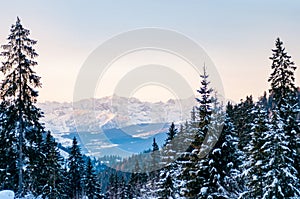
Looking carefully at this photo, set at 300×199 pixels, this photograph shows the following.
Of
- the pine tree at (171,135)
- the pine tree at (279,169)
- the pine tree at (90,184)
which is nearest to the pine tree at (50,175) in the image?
the pine tree at (90,184)

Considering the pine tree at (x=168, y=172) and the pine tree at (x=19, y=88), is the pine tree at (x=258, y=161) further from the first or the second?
the pine tree at (x=19, y=88)

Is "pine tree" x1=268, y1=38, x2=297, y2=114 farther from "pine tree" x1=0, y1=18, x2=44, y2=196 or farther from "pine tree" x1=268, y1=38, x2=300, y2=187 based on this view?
"pine tree" x1=0, y1=18, x2=44, y2=196

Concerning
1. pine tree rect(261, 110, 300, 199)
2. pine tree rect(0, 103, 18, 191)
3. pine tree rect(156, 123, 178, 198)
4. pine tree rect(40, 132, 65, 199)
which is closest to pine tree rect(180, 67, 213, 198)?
pine tree rect(261, 110, 300, 199)

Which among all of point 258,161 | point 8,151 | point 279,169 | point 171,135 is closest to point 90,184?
point 171,135

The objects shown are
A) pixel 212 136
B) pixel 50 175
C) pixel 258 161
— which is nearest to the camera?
pixel 212 136

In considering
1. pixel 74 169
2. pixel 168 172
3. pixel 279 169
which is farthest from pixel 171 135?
pixel 74 169

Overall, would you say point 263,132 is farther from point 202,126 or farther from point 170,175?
point 170,175

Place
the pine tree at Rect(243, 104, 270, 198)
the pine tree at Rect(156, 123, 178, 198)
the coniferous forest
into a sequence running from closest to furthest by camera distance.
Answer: the coniferous forest, the pine tree at Rect(243, 104, 270, 198), the pine tree at Rect(156, 123, 178, 198)

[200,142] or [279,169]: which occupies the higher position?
[200,142]

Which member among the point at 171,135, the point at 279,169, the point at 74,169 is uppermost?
the point at 171,135

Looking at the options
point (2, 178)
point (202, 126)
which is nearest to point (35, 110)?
point (2, 178)

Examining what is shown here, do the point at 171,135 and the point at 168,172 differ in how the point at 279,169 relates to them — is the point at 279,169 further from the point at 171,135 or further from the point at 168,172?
the point at 171,135

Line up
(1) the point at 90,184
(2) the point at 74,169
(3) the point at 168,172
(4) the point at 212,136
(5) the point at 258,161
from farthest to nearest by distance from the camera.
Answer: (1) the point at 90,184 < (2) the point at 74,169 < (3) the point at 168,172 < (5) the point at 258,161 < (4) the point at 212,136

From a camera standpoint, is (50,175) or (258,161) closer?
(258,161)
